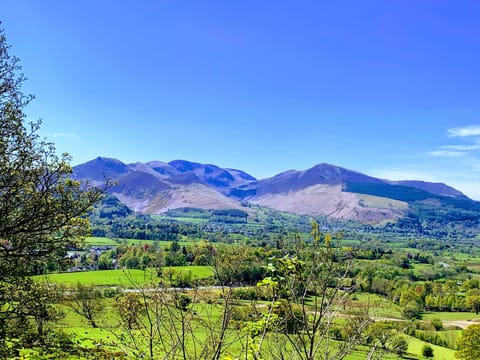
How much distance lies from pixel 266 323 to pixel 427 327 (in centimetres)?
7308

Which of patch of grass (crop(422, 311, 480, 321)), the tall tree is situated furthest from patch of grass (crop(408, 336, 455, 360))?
the tall tree

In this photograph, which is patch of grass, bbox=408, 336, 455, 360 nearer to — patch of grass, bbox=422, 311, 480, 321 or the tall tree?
patch of grass, bbox=422, 311, 480, 321

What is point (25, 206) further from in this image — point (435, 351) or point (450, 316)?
point (450, 316)

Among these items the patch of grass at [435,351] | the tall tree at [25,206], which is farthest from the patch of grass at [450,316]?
the tall tree at [25,206]

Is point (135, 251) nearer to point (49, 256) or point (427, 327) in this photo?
point (427, 327)

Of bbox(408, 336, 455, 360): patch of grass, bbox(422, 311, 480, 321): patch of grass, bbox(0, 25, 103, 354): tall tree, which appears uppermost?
bbox(0, 25, 103, 354): tall tree

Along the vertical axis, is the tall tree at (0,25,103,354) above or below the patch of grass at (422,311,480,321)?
above

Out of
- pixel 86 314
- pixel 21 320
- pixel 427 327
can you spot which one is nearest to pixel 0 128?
pixel 21 320

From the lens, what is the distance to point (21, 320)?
38.4ft

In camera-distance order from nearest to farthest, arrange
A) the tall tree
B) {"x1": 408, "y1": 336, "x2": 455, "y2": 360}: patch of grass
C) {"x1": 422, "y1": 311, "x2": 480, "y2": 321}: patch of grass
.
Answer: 1. the tall tree
2. {"x1": 408, "y1": 336, "x2": 455, "y2": 360}: patch of grass
3. {"x1": 422, "y1": 311, "x2": 480, "y2": 321}: patch of grass

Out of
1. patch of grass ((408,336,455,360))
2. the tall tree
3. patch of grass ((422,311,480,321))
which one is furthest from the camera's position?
patch of grass ((422,311,480,321))

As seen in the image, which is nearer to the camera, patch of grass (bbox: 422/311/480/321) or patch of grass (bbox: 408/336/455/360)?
patch of grass (bbox: 408/336/455/360)

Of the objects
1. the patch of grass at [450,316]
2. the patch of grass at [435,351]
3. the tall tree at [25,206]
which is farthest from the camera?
the patch of grass at [450,316]

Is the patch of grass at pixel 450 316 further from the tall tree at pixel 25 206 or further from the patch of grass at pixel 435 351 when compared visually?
the tall tree at pixel 25 206
